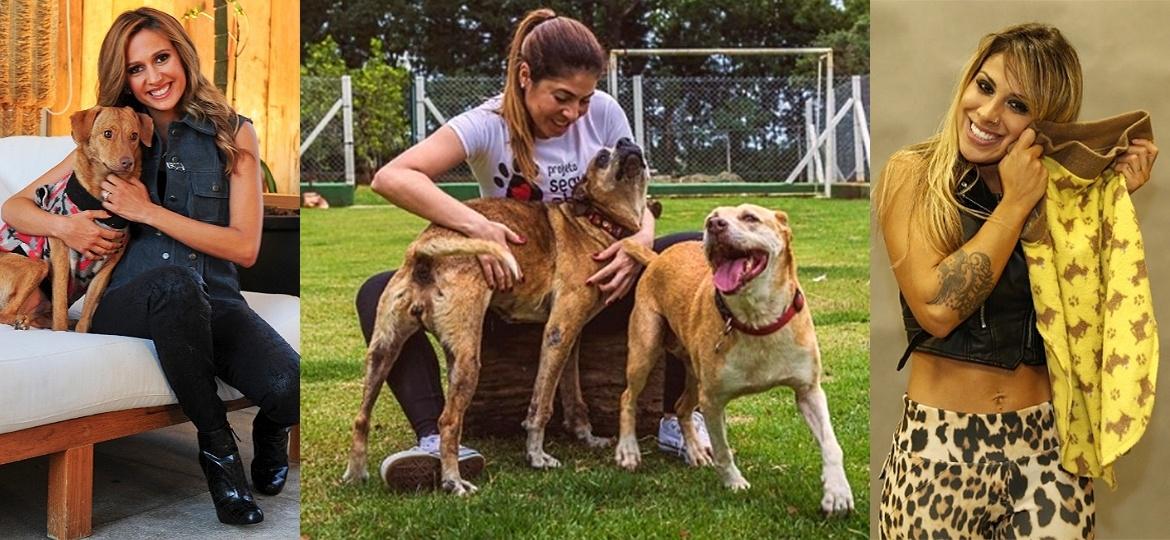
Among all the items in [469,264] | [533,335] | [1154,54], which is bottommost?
[533,335]

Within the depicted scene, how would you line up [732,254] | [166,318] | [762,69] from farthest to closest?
[166,318] → [762,69] → [732,254]

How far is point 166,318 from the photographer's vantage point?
2.99 metres

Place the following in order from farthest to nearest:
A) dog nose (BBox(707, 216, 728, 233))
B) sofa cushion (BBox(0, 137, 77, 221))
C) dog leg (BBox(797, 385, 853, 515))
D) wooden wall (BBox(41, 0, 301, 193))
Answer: sofa cushion (BBox(0, 137, 77, 221)) < wooden wall (BBox(41, 0, 301, 193)) < dog leg (BBox(797, 385, 853, 515)) < dog nose (BBox(707, 216, 728, 233))

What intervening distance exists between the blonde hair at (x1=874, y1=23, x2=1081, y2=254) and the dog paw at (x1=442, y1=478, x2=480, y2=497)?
1284mm

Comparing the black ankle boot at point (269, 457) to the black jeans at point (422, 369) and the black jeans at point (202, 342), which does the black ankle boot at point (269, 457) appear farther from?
the black jeans at point (422, 369)

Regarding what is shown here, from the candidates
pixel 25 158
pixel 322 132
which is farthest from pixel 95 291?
pixel 322 132

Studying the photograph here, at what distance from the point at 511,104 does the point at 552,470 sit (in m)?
0.95

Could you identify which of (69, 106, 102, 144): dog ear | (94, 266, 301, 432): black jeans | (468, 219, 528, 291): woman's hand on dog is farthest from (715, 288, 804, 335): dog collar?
(69, 106, 102, 144): dog ear

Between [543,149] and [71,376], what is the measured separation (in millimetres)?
1484

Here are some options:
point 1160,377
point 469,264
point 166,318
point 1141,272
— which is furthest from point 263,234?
point 1160,377

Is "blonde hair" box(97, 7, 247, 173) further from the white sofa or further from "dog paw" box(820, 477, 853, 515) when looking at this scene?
"dog paw" box(820, 477, 853, 515)

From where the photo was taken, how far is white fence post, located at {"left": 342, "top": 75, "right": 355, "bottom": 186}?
2.70 metres

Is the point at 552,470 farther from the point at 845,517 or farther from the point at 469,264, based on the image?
the point at 845,517

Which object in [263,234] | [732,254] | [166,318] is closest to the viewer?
[732,254]
